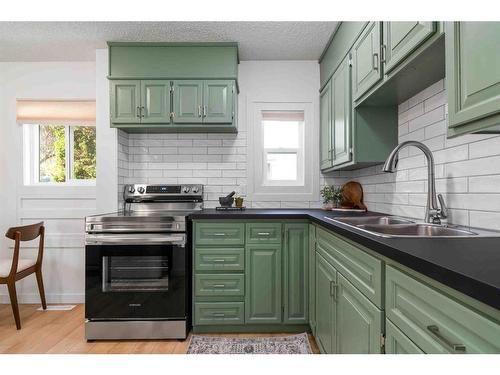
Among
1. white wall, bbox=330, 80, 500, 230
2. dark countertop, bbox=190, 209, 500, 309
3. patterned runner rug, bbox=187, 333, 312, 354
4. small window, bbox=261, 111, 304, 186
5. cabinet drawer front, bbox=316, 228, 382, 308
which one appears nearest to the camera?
dark countertop, bbox=190, 209, 500, 309

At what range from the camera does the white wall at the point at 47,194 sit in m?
3.26

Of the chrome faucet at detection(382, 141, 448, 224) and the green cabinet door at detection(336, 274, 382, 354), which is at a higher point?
the chrome faucet at detection(382, 141, 448, 224)

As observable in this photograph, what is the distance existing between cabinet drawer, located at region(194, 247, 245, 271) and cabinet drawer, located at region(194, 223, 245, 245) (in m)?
0.06

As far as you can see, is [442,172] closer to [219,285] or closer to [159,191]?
[219,285]

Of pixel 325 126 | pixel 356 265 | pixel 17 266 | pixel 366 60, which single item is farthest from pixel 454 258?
pixel 17 266

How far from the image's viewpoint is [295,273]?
2.48 meters

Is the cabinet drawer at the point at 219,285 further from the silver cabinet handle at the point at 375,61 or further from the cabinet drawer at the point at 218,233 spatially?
the silver cabinet handle at the point at 375,61

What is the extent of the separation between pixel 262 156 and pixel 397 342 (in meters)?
2.39

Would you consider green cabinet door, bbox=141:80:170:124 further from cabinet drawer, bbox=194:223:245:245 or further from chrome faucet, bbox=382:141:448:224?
chrome faucet, bbox=382:141:448:224

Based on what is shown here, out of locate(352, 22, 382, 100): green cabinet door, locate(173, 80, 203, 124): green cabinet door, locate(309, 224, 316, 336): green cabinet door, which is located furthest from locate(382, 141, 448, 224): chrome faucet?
locate(173, 80, 203, 124): green cabinet door

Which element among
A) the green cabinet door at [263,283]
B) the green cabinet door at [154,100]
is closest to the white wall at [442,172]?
the green cabinet door at [263,283]

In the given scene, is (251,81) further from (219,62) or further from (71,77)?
(71,77)

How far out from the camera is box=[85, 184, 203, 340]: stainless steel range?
92.7 inches

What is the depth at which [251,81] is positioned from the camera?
323cm
